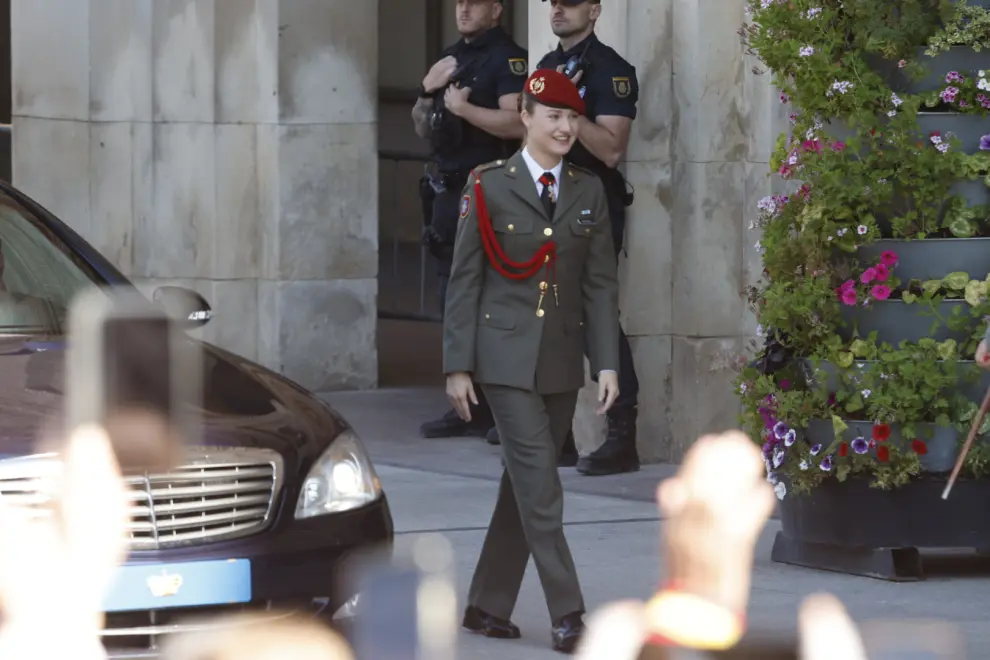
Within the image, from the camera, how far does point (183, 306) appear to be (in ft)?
21.9

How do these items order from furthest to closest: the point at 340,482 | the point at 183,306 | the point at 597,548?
the point at 597,548
the point at 183,306
the point at 340,482

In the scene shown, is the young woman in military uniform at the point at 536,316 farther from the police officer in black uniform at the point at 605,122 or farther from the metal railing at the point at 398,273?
the metal railing at the point at 398,273

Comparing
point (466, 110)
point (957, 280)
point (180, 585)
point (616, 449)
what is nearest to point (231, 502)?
point (180, 585)

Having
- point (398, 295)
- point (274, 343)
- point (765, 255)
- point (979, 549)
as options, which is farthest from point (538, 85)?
point (398, 295)

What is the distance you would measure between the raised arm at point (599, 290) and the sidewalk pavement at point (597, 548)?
3.08 ft

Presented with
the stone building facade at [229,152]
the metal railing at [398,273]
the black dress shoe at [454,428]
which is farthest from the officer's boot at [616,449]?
the metal railing at [398,273]

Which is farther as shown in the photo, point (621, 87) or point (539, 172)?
point (621, 87)

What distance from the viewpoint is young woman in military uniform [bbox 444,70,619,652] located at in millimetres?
6445

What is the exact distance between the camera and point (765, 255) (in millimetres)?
7652

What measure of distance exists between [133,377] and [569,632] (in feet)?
4.92

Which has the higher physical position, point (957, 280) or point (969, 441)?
point (957, 280)

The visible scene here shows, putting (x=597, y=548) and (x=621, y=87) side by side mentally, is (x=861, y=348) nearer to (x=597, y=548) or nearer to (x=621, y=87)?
(x=597, y=548)

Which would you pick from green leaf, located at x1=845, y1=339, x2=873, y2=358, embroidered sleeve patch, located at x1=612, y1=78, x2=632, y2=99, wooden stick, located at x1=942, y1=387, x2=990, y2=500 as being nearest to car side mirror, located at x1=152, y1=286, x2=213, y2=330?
green leaf, located at x1=845, y1=339, x2=873, y2=358

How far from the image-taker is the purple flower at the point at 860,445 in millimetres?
7305
